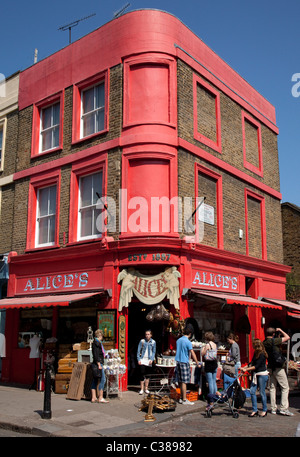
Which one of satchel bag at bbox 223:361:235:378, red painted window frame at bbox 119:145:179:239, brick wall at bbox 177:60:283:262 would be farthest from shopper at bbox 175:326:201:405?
brick wall at bbox 177:60:283:262

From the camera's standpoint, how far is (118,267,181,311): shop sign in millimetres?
12719

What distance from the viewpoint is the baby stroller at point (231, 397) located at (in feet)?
31.7

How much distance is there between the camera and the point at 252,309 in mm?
16734

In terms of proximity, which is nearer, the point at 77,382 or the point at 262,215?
the point at 77,382

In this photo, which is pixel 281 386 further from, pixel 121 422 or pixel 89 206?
pixel 89 206

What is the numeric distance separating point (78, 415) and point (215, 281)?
6469mm

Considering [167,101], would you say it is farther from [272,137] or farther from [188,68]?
[272,137]

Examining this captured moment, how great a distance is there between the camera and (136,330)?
1470 cm

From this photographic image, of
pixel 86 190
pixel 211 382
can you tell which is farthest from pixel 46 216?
pixel 211 382

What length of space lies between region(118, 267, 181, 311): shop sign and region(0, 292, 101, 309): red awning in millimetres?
854

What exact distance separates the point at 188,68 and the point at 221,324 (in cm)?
831

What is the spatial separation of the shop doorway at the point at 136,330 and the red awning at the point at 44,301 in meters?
1.77

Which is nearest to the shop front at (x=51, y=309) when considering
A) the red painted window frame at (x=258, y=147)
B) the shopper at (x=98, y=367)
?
the shopper at (x=98, y=367)
